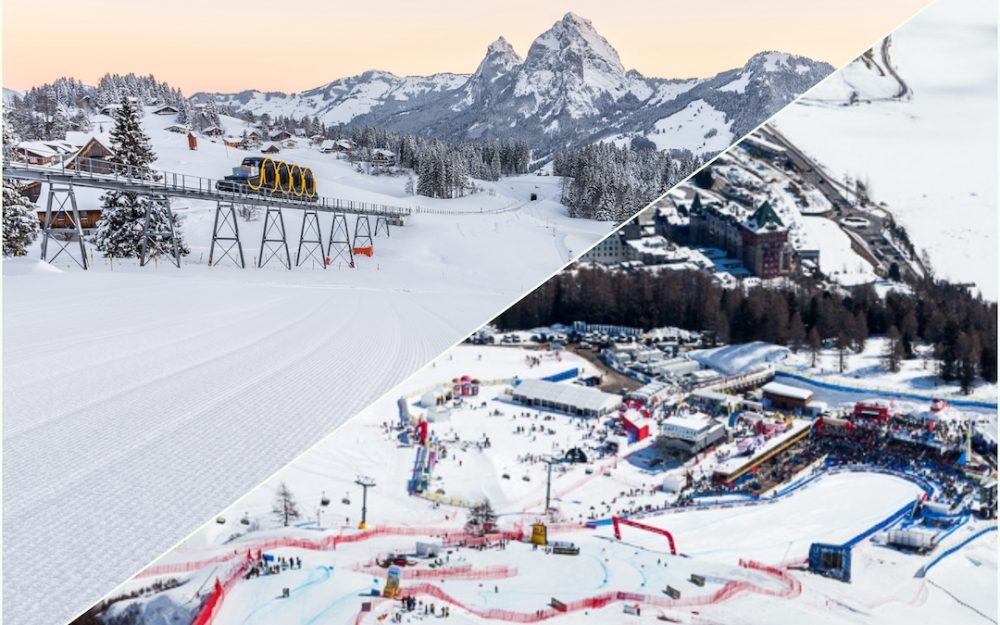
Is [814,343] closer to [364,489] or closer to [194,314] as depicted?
[364,489]

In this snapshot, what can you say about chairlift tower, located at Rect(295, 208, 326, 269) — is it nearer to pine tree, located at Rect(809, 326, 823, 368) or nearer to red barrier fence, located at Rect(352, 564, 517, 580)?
pine tree, located at Rect(809, 326, 823, 368)

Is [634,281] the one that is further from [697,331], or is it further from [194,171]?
[194,171]

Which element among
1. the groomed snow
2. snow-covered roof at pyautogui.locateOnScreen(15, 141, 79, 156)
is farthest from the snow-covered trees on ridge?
the groomed snow

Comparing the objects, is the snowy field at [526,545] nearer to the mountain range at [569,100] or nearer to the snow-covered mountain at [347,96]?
the mountain range at [569,100]

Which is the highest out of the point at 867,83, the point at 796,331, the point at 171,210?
the point at 867,83

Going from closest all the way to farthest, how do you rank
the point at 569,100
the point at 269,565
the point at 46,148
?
the point at 269,565
the point at 46,148
the point at 569,100

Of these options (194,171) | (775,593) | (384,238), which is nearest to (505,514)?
(775,593)

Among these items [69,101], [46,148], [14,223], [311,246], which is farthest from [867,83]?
[69,101]

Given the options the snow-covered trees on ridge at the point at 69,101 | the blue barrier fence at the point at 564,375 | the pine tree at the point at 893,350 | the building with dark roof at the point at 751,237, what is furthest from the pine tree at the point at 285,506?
the snow-covered trees on ridge at the point at 69,101
